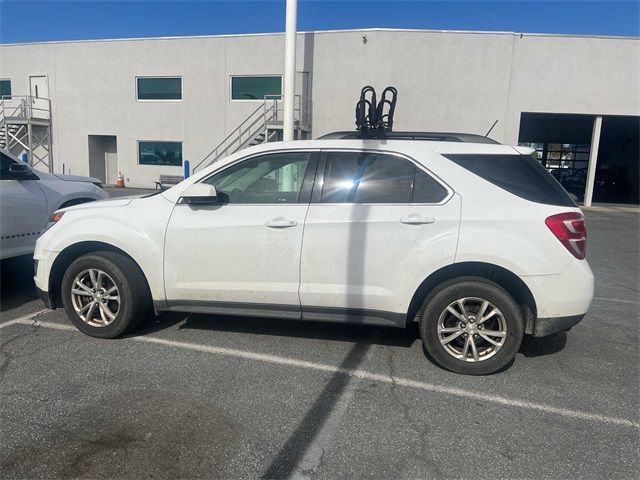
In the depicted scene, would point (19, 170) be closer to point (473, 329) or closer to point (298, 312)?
point (298, 312)

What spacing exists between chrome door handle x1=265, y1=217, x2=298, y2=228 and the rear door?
0.13 m

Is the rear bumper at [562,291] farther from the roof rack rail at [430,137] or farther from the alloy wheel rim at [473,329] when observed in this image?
the roof rack rail at [430,137]

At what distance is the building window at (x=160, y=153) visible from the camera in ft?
75.1

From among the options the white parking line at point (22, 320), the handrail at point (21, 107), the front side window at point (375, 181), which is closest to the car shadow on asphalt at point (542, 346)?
the front side window at point (375, 181)

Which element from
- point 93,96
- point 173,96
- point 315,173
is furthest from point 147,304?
point 93,96

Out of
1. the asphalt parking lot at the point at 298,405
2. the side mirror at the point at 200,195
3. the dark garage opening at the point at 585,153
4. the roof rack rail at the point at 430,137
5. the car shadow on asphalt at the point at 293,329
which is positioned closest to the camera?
the asphalt parking lot at the point at 298,405

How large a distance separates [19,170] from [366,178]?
4338mm

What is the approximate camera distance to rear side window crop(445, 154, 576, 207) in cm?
368

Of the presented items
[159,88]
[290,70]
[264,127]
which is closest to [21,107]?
[159,88]

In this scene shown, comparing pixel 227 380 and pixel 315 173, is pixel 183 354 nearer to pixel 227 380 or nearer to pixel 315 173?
pixel 227 380

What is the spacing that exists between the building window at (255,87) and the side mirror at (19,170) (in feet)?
52.3

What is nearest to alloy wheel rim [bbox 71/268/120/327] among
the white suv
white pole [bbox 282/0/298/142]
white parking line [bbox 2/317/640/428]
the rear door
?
the white suv

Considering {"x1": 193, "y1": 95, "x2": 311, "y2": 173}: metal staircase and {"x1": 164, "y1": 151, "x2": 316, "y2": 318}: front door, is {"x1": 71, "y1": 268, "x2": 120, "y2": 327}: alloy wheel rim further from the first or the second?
{"x1": 193, "y1": 95, "x2": 311, "y2": 173}: metal staircase

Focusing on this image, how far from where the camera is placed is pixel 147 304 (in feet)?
14.1
